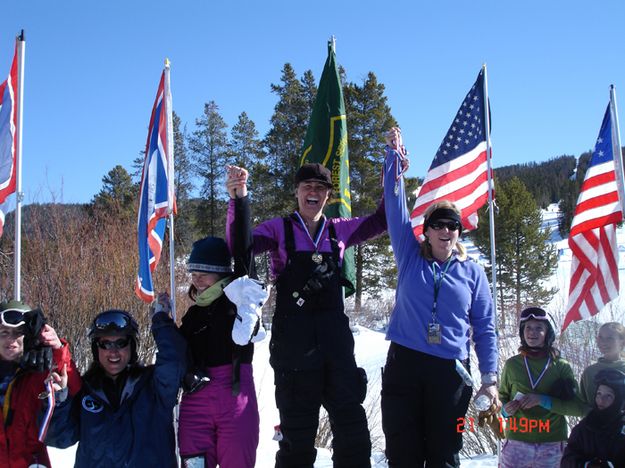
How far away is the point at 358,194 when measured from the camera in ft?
80.7

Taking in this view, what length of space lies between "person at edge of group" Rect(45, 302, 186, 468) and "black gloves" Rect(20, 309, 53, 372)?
115mm

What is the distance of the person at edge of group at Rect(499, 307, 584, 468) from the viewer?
379 cm

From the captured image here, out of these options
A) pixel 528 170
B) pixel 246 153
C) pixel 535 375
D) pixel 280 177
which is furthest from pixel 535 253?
pixel 528 170

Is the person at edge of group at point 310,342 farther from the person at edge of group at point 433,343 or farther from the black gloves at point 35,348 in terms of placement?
the black gloves at point 35,348

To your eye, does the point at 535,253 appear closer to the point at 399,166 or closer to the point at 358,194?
the point at 358,194

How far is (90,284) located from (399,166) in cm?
773

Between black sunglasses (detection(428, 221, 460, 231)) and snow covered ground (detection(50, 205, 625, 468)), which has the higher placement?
black sunglasses (detection(428, 221, 460, 231))

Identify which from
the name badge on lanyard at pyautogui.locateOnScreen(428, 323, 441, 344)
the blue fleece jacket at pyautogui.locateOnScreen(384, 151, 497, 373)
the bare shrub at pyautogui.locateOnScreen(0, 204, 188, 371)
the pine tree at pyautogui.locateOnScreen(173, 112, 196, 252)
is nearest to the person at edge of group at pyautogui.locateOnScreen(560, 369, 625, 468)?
the blue fleece jacket at pyautogui.locateOnScreen(384, 151, 497, 373)

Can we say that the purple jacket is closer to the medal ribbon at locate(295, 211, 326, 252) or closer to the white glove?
the medal ribbon at locate(295, 211, 326, 252)

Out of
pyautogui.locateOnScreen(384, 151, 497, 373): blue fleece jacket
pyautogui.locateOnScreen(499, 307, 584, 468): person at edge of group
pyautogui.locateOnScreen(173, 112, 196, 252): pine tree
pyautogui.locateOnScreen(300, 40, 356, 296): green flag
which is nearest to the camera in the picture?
pyautogui.locateOnScreen(384, 151, 497, 373): blue fleece jacket

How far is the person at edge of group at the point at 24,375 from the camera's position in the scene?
10.2 ft

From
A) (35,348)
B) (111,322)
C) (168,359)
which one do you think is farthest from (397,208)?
(35,348)

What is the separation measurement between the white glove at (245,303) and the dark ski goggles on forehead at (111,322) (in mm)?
712

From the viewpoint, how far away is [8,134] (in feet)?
15.0
